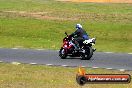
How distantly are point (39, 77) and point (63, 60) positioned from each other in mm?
5893

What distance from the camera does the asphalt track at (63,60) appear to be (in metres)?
21.0

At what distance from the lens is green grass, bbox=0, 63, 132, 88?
14974mm

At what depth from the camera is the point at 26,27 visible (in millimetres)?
37000

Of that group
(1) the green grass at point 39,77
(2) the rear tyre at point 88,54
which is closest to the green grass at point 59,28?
(2) the rear tyre at point 88,54

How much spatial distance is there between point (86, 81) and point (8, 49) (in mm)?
17570

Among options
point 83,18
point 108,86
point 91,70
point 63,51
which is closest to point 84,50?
point 63,51

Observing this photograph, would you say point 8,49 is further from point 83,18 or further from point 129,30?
point 83,18

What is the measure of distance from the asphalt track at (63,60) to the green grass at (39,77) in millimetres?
1425

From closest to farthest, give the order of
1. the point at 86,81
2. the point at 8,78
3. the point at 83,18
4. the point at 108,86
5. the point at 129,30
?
1. the point at 86,81
2. the point at 108,86
3. the point at 8,78
4. the point at 129,30
5. the point at 83,18

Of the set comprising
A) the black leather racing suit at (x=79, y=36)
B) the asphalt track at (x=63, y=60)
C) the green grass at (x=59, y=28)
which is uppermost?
the black leather racing suit at (x=79, y=36)

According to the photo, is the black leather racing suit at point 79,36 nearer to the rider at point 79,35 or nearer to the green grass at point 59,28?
the rider at point 79,35

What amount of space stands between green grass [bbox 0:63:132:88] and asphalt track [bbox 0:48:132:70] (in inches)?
56.1

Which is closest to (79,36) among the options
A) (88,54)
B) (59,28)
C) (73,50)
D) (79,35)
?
(79,35)

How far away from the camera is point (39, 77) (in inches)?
659
